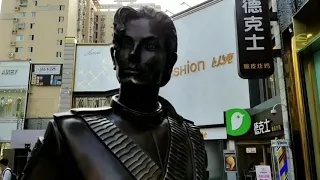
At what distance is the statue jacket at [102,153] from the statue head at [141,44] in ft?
0.65

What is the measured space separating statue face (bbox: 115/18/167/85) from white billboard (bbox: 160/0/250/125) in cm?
1410

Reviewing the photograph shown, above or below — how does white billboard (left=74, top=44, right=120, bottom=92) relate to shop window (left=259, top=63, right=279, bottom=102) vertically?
above

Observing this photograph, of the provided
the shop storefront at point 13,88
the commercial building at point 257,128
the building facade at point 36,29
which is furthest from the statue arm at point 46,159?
the building facade at point 36,29

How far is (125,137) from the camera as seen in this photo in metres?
1.39

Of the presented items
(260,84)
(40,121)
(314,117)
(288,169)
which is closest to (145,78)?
(314,117)

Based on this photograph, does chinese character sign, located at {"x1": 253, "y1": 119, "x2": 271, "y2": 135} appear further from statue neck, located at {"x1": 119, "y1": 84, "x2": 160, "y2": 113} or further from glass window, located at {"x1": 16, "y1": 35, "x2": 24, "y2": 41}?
glass window, located at {"x1": 16, "y1": 35, "x2": 24, "y2": 41}

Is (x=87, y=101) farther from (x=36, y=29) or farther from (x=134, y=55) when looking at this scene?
(x=36, y=29)

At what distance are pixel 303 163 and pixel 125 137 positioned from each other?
19.6 feet

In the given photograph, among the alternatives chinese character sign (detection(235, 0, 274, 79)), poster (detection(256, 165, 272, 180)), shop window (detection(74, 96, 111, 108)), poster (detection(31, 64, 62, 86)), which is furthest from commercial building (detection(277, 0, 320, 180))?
poster (detection(31, 64, 62, 86))

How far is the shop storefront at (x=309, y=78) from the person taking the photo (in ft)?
19.9

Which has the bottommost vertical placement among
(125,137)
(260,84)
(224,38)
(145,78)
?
(125,137)

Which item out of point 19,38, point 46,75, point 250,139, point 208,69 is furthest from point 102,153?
point 19,38

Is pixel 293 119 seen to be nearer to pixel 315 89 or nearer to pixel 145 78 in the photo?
pixel 315 89

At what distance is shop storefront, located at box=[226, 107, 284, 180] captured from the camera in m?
12.4
